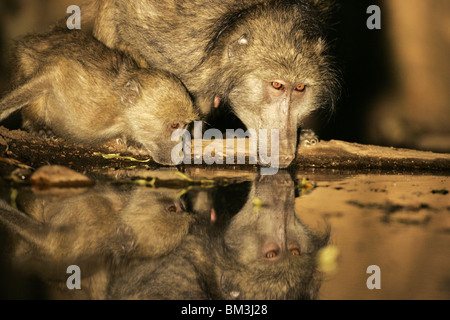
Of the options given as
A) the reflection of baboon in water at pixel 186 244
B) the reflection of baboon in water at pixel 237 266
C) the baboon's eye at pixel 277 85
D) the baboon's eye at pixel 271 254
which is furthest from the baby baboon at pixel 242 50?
the baboon's eye at pixel 271 254

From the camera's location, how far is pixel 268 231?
2.77 m

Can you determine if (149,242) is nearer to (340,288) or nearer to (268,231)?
(268,231)

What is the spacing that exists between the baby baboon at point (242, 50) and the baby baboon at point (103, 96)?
1.29 feet

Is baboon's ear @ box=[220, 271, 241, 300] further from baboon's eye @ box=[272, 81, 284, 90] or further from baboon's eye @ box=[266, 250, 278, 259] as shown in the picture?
baboon's eye @ box=[272, 81, 284, 90]

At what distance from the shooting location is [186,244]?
8.27 feet

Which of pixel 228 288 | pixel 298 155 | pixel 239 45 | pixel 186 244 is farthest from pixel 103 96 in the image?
pixel 228 288

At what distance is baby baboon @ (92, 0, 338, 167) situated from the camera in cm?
447

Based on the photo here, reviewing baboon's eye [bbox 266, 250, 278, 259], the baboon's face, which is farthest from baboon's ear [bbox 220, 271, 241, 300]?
the baboon's face

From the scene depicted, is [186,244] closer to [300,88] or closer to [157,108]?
[157,108]

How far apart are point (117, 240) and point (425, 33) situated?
5.31 m

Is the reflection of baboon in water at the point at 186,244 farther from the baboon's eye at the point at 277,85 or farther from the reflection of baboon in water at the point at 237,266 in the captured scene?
the baboon's eye at the point at 277,85

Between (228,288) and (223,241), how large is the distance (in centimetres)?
47
